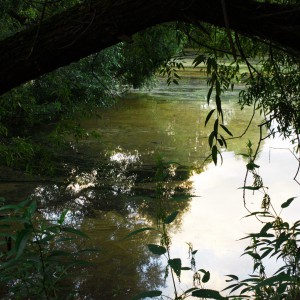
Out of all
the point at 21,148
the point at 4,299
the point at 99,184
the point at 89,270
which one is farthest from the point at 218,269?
the point at 99,184

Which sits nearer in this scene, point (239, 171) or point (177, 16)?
point (177, 16)

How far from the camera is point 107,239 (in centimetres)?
420

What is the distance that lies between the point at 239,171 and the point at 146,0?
509cm

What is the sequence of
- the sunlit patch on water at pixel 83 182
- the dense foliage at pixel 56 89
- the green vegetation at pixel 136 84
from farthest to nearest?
the sunlit patch on water at pixel 83 182 < the dense foliage at pixel 56 89 < the green vegetation at pixel 136 84

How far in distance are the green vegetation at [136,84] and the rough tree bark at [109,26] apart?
5 cm

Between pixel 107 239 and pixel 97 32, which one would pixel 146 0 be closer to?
pixel 97 32

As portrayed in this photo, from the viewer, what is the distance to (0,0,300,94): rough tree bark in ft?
4.50

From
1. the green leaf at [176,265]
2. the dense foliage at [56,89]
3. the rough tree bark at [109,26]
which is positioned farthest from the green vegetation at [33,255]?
the dense foliage at [56,89]

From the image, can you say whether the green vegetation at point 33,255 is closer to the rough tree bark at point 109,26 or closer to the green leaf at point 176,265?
the green leaf at point 176,265

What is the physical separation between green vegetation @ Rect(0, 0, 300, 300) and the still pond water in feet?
0.64

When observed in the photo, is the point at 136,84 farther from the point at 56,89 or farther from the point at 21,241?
the point at 21,241

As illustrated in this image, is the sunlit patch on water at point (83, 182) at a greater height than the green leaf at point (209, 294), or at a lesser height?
greater

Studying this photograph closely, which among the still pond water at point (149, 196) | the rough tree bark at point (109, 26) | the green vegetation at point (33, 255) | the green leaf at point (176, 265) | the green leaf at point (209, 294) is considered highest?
the still pond water at point (149, 196)

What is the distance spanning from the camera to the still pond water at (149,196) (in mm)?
3625
